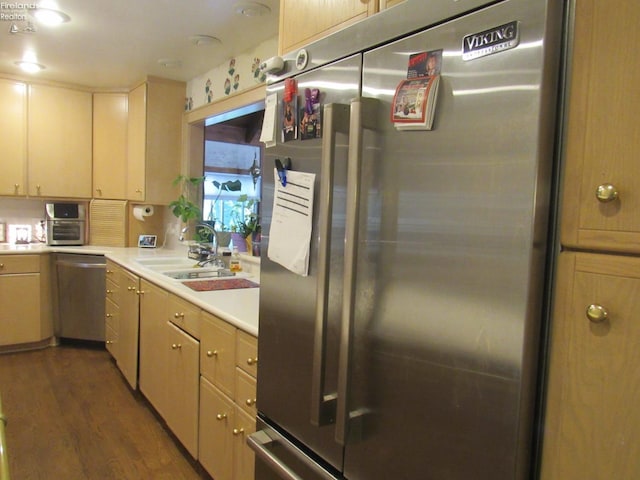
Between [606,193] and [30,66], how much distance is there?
421cm

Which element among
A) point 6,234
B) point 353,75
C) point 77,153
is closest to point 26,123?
point 77,153

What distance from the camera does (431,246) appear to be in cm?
84

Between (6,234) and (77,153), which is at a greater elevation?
(77,153)

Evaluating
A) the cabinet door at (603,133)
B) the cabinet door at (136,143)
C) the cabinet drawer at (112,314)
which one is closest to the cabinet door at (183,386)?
the cabinet drawer at (112,314)

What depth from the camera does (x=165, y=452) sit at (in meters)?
2.42

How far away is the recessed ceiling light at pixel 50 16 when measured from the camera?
8.02ft

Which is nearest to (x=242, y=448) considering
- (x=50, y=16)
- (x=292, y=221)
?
(x=292, y=221)

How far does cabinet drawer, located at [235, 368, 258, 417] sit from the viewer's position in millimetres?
1659

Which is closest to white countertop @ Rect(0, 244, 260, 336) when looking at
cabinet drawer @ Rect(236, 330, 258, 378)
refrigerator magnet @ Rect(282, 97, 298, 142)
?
cabinet drawer @ Rect(236, 330, 258, 378)

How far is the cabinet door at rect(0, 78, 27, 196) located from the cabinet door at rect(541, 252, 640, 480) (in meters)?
4.46

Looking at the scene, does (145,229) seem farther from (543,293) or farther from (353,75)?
(543,293)

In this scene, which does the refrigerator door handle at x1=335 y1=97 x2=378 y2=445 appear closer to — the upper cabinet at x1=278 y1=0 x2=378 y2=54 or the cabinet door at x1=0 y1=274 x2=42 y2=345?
the upper cabinet at x1=278 y1=0 x2=378 y2=54

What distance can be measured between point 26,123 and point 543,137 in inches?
175

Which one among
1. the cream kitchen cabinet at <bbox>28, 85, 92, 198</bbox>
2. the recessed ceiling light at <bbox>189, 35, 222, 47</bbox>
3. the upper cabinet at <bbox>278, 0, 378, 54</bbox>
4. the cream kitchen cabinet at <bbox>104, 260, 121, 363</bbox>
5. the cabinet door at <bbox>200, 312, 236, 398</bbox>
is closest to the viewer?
the upper cabinet at <bbox>278, 0, 378, 54</bbox>
